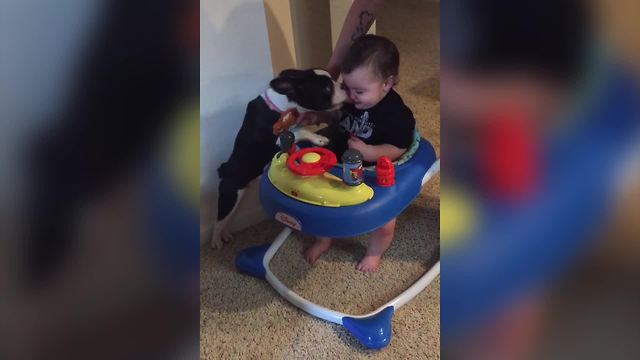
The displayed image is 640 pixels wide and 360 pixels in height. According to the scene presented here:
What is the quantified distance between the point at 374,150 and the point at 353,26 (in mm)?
263

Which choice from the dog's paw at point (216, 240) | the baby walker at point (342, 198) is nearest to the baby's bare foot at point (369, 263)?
the baby walker at point (342, 198)

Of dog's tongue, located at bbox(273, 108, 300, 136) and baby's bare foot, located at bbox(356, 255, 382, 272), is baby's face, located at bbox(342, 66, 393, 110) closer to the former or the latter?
dog's tongue, located at bbox(273, 108, 300, 136)

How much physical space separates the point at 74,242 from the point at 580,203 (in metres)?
0.30

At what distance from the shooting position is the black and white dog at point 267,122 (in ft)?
3.67

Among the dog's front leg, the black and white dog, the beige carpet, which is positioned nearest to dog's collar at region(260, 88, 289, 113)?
the black and white dog

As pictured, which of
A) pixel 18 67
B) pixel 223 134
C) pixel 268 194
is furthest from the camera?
pixel 223 134

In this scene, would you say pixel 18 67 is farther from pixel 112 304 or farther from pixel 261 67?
pixel 261 67

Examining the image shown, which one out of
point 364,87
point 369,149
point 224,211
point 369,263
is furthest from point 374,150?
point 224,211

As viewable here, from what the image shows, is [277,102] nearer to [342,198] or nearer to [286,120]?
[286,120]

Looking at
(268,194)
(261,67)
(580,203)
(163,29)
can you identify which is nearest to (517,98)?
(580,203)

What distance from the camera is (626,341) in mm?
314

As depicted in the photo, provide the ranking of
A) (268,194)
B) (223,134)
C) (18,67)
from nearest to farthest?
(18,67) → (268,194) → (223,134)

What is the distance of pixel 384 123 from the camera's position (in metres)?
1.17

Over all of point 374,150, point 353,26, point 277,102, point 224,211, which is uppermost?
point 353,26
